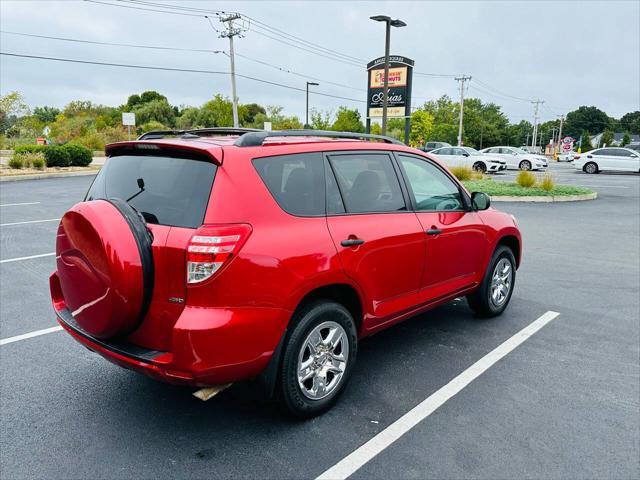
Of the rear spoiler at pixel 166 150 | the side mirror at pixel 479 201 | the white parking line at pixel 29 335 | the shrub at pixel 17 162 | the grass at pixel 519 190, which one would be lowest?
the white parking line at pixel 29 335

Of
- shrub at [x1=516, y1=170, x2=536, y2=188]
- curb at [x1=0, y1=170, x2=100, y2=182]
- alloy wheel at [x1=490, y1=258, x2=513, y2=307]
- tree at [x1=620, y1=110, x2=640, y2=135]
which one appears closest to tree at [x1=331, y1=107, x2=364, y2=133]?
curb at [x1=0, y1=170, x2=100, y2=182]

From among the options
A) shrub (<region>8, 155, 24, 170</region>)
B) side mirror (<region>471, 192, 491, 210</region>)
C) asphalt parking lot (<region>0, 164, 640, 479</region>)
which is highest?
side mirror (<region>471, 192, 491, 210</region>)

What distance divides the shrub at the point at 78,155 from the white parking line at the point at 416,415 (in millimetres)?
29300

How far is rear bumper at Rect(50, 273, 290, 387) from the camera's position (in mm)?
2605

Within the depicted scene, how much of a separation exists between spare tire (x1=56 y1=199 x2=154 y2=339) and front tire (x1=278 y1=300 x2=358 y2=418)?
2.92 feet

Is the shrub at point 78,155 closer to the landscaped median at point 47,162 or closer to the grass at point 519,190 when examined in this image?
the landscaped median at point 47,162

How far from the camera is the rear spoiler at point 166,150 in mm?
2844

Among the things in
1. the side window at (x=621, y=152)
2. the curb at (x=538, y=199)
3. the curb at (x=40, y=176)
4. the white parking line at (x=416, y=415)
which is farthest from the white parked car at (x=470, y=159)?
the white parking line at (x=416, y=415)

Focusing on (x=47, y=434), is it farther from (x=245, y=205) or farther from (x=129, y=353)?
(x=245, y=205)

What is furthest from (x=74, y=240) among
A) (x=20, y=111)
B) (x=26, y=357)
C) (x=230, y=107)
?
(x=230, y=107)

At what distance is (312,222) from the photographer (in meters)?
3.11

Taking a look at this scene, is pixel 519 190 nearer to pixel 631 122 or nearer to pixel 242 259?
pixel 242 259

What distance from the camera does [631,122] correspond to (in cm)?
14325

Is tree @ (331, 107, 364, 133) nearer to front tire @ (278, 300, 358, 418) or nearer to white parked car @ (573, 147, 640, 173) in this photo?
white parked car @ (573, 147, 640, 173)
